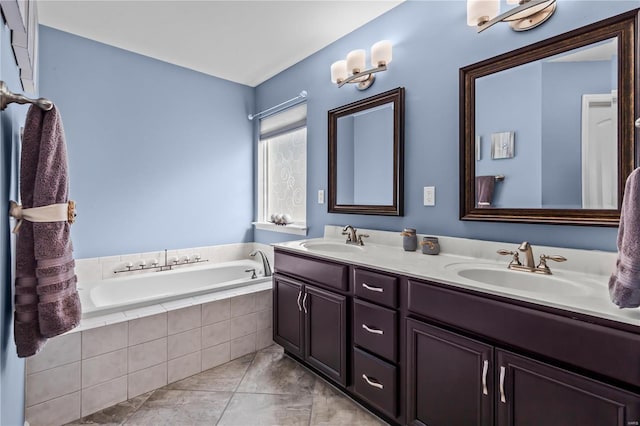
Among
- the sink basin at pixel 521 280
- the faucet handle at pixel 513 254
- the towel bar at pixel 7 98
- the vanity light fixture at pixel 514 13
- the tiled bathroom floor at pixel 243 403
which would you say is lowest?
the tiled bathroom floor at pixel 243 403

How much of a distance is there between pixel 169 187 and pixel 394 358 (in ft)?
8.15

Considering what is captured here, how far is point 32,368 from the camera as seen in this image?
1549 mm

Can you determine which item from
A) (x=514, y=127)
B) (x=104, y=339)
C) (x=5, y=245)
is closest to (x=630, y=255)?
(x=514, y=127)

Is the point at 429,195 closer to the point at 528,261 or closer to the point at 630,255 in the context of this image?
the point at 528,261

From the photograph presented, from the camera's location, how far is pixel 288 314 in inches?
85.5

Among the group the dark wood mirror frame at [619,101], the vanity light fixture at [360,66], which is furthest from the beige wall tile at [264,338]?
the vanity light fixture at [360,66]

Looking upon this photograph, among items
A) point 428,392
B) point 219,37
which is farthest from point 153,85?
point 428,392

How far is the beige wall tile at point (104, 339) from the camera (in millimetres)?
1691

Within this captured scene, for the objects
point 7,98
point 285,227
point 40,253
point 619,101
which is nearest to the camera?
point 7,98

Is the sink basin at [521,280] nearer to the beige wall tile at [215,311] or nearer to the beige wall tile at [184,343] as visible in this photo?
the beige wall tile at [215,311]

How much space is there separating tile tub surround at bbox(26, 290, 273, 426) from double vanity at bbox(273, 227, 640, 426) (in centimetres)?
45

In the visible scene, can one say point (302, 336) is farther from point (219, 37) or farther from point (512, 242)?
point (219, 37)

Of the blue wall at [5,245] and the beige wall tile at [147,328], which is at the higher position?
the blue wall at [5,245]

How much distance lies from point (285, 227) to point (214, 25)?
69.4 inches
